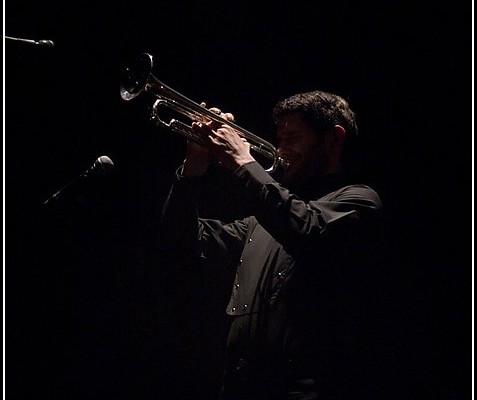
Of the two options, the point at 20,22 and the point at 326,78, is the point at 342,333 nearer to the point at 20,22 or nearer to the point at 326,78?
the point at 326,78

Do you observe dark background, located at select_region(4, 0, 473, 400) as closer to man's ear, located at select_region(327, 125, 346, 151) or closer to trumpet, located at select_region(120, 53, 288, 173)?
trumpet, located at select_region(120, 53, 288, 173)

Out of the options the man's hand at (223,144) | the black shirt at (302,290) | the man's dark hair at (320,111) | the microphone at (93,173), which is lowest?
the black shirt at (302,290)

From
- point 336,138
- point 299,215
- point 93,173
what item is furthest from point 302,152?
point 93,173

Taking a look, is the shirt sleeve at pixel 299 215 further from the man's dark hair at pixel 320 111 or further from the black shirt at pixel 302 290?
the man's dark hair at pixel 320 111

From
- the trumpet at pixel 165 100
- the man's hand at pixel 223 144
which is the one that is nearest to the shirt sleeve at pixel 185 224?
the man's hand at pixel 223 144

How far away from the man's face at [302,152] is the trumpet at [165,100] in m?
0.04

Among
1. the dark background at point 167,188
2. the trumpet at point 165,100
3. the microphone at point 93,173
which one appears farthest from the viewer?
the dark background at point 167,188

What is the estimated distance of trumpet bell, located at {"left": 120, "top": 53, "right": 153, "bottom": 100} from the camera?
2.45 m

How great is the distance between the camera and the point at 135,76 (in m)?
2.49

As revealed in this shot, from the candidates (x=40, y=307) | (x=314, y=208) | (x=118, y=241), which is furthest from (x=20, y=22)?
(x=314, y=208)

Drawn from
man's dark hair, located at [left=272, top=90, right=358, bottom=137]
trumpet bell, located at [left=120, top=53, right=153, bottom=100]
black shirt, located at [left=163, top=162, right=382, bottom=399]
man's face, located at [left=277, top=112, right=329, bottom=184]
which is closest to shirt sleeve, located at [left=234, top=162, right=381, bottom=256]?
black shirt, located at [left=163, top=162, right=382, bottom=399]

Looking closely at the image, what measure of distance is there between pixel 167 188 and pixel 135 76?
2.82 ft

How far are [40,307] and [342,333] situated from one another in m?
1.64

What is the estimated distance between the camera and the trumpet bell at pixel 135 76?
2.45 metres
